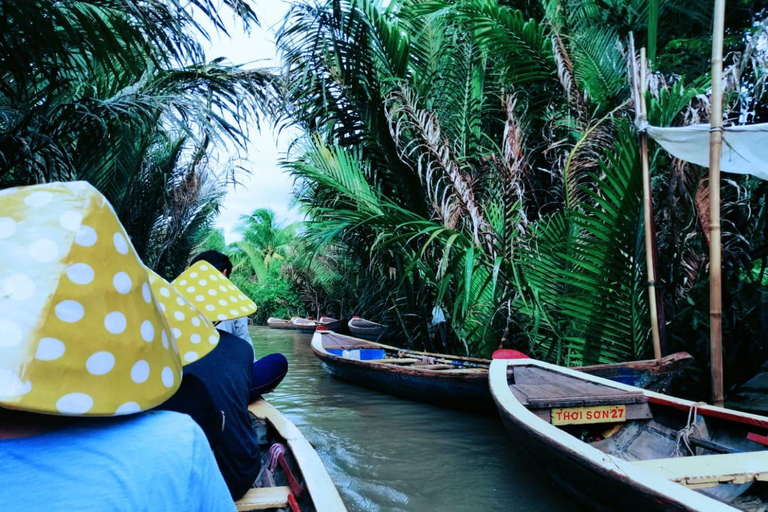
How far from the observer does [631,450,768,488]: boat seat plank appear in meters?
2.35

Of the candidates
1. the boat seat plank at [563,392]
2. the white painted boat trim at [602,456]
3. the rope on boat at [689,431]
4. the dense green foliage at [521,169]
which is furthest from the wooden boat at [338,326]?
the rope on boat at [689,431]

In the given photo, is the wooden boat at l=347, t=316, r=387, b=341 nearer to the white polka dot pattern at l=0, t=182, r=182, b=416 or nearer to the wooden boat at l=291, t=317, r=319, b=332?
the wooden boat at l=291, t=317, r=319, b=332

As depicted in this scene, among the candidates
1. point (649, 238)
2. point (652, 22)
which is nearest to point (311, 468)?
point (649, 238)

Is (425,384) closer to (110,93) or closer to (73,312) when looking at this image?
(110,93)

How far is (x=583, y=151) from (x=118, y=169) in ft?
16.9

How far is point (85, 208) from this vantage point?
76 centimetres

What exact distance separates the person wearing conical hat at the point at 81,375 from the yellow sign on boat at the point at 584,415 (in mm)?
3182

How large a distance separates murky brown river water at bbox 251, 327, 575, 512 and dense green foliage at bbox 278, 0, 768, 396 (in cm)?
133

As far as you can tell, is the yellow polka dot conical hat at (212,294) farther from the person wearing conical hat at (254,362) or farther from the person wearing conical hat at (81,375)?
the person wearing conical hat at (81,375)

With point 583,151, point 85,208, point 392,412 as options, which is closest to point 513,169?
point 583,151

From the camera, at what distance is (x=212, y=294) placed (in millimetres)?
2645

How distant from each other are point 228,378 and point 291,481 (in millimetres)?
627

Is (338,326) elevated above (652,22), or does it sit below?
below

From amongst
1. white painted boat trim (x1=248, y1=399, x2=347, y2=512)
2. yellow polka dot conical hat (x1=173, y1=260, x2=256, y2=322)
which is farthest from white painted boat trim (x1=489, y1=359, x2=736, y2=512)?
yellow polka dot conical hat (x1=173, y1=260, x2=256, y2=322)
